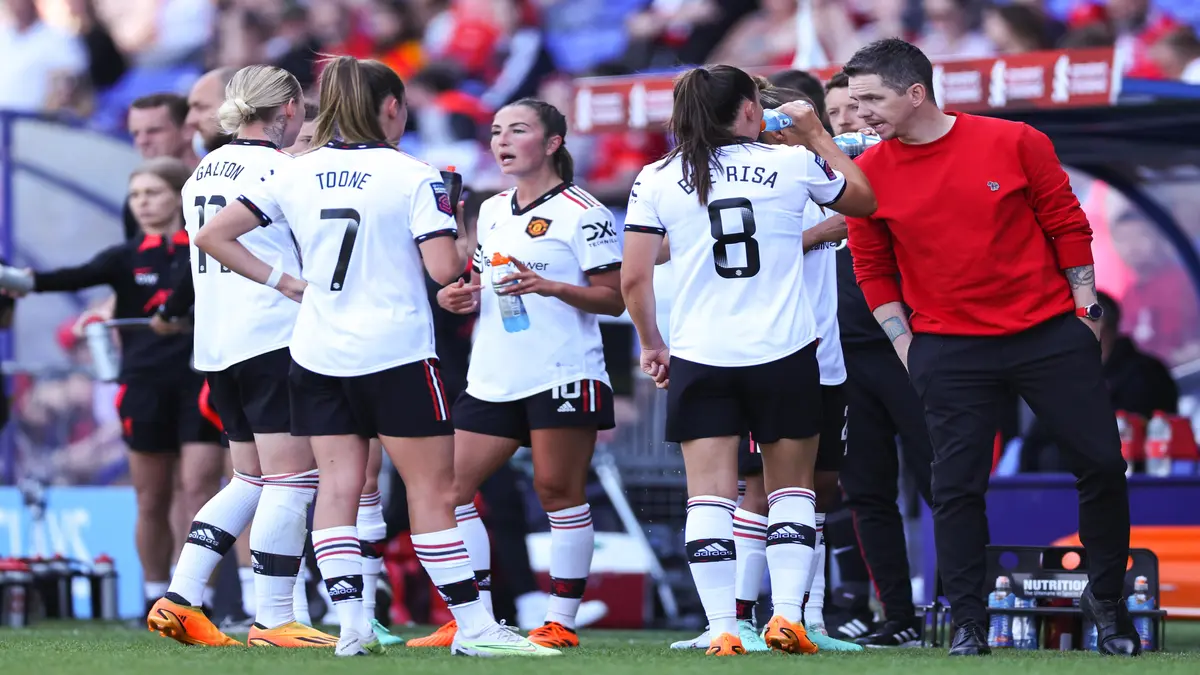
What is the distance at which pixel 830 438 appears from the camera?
599 cm

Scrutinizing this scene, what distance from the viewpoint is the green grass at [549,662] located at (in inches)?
180

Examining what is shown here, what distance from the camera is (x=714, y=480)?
5250 millimetres

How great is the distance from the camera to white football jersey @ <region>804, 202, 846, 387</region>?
5.93m

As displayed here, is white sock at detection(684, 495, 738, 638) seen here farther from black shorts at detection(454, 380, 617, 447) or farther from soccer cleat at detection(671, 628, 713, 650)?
black shorts at detection(454, 380, 617, 447)

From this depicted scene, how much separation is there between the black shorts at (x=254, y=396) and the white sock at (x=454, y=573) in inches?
27.8

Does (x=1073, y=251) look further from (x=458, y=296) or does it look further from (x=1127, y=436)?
(x=1127, y=436)

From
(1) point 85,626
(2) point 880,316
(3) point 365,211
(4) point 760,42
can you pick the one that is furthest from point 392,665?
(4) point 760,42

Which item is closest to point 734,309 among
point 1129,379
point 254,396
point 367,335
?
point 367,335

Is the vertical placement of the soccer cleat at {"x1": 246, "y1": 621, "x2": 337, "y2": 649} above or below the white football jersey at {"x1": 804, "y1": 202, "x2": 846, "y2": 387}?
below

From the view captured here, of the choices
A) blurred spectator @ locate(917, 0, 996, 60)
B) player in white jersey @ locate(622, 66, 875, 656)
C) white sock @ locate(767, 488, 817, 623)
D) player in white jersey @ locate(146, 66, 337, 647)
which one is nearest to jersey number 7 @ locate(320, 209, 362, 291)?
player in white jersey @ locate(146, 66, 337, 647)

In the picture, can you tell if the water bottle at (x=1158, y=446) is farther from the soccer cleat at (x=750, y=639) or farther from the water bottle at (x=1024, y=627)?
the soccer cleat at (x=750, y=639)

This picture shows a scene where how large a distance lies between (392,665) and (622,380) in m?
4.01

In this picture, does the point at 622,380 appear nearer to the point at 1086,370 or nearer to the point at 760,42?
the point at 1086,370

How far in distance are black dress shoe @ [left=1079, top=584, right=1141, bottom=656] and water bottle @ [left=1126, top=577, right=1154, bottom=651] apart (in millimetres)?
619
